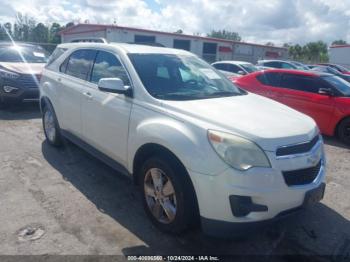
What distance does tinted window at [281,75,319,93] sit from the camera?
760 cm

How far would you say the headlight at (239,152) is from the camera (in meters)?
2.65

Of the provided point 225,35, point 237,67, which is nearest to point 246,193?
point 237,67

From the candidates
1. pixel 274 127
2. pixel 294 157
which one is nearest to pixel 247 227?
pixel 294 157

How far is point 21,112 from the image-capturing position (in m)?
8.52

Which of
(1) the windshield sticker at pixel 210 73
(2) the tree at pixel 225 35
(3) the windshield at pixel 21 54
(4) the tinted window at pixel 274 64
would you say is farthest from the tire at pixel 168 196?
(2) the tree at pixel 225 35

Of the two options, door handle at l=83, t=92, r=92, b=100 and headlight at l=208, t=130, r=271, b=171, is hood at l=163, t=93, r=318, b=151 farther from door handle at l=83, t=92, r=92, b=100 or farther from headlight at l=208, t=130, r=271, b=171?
door handle at l=83, t=92, r=92, b=100

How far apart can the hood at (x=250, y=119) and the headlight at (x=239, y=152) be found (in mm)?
63

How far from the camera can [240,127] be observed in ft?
9.27

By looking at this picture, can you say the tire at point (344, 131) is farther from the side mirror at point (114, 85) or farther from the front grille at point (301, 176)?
the side mirror at point (114, 85)

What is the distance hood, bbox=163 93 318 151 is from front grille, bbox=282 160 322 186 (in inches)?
10.0

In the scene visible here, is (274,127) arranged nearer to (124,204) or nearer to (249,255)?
(249,255)

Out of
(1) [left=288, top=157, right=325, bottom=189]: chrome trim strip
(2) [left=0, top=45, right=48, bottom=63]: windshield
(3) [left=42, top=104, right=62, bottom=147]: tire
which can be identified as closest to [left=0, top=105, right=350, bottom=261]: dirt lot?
(3) [left=42, top=104, right=62, bottom=147]: tire

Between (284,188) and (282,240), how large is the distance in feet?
2.75

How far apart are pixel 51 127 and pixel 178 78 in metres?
2.79
